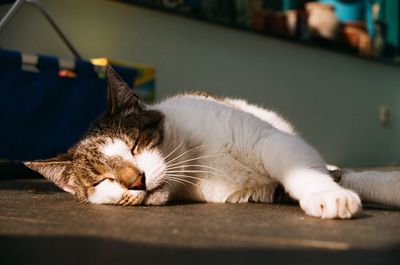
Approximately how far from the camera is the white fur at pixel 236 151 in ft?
4.69

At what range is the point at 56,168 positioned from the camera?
1642 millimetres

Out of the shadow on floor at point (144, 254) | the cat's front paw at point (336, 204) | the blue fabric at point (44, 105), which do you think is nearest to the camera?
the shadow on floor at point (144, 254)

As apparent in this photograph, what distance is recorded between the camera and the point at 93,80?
2545mm

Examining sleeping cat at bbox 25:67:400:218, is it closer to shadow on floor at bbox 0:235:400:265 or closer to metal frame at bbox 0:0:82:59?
shadow on floor at bbox 0:235:400:265

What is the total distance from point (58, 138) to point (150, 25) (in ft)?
3.98

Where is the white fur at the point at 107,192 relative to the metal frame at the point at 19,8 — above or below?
below

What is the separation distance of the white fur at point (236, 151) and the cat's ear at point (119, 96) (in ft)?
0.39

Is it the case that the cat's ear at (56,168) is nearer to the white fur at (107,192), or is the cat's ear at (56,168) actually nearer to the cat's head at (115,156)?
the cat's head at (115,156)

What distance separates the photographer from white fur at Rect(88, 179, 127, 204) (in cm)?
147

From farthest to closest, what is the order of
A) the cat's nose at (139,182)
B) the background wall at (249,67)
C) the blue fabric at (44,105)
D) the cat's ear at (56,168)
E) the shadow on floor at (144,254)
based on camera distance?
the background wall at (249,67) < the blue fabric at (44,105) < the cat's ear at (56,168) < the cat's nose at (139,182) < the shadow on floor at (144,254)

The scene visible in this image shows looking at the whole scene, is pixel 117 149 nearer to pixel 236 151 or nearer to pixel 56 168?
pixel 56 168

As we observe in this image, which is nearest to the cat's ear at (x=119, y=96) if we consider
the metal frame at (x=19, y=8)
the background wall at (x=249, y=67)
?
the metal frame at (x=19, y=8)

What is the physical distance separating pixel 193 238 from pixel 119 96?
83 centimetres

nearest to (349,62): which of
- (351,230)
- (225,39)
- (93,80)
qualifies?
(225,39)
